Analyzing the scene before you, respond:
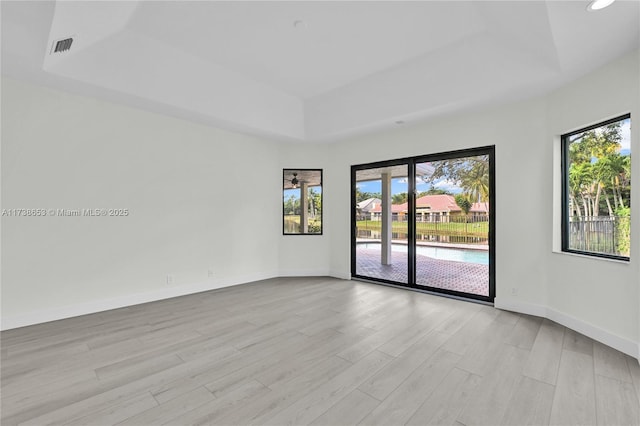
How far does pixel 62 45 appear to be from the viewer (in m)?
2.98

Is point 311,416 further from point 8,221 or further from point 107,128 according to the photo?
point 107,128

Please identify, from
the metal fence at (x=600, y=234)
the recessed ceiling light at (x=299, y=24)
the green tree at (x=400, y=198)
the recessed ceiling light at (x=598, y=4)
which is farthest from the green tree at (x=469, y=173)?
the recessed ceiling light at (x=299, y=24)

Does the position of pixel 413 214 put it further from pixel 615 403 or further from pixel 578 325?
pixel 615 403

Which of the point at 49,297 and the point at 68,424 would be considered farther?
the point at 49,297

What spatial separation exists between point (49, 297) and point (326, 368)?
11.2ft

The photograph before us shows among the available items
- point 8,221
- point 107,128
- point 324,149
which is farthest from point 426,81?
point 8,221

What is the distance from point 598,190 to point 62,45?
226 inches

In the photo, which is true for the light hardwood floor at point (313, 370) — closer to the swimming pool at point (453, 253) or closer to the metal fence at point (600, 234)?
the swimming pool at point (453, 253)

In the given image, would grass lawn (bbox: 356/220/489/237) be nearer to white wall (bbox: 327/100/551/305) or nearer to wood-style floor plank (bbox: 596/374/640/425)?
white wall (bbox: 327/100/551/305)

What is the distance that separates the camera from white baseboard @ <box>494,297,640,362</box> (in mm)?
2742

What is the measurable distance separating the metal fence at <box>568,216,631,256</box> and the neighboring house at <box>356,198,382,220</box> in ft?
9.23

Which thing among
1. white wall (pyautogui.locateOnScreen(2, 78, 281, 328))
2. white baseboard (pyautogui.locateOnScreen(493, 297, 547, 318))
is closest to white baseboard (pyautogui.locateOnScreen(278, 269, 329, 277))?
white wall (pyautogui.locateOnScreen(2, 78, 281, 328))

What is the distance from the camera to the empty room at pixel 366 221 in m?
2.23

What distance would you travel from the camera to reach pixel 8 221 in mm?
3299
